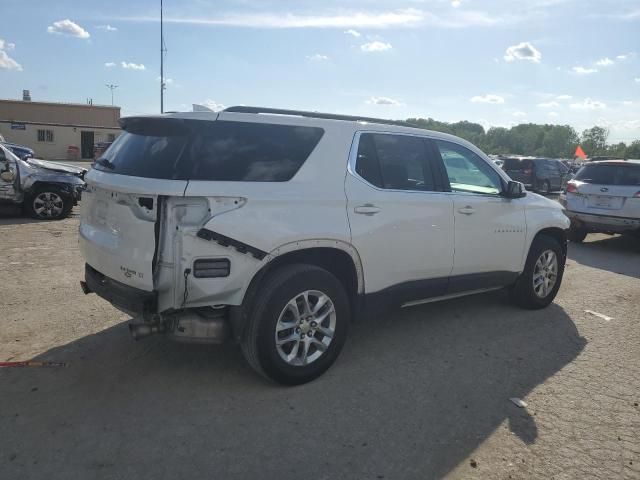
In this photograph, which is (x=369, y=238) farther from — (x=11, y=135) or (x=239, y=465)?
(x=11, y=135)

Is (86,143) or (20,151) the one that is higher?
(86,143)

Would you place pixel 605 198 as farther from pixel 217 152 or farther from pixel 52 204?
pixel 52 204

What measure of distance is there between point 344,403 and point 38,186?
9431mm

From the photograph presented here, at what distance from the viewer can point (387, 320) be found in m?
5.26

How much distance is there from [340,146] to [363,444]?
2.11 m

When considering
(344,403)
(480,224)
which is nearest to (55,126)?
(480,224)

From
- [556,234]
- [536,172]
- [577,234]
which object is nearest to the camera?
[556,234]

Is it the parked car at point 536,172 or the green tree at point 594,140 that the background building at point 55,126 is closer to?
the parked car at point 536,172

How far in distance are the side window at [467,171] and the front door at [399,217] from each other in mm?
259

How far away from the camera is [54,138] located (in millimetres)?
44906

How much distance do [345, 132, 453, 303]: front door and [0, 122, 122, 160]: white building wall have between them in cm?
4328

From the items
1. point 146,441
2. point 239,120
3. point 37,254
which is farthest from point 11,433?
point 37,254

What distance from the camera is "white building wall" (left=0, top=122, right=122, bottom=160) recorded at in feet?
142

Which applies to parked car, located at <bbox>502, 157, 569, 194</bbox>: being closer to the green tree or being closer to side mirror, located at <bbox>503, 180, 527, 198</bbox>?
side mirror, located at <bbox>503, 180, 527, 198</bbox>
